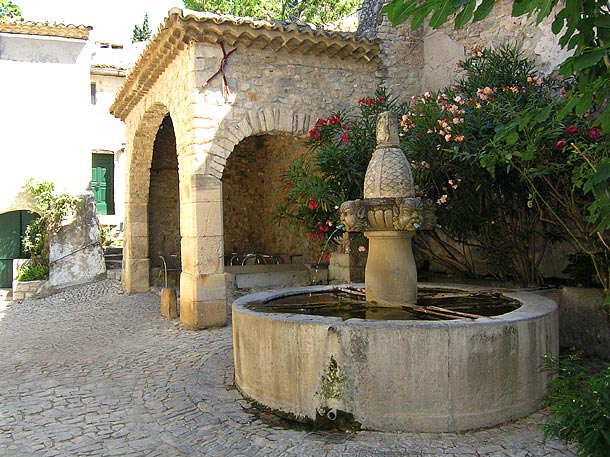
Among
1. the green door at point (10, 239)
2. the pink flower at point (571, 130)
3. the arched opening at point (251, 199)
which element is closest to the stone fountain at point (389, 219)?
the pink flower at point (571, 130)

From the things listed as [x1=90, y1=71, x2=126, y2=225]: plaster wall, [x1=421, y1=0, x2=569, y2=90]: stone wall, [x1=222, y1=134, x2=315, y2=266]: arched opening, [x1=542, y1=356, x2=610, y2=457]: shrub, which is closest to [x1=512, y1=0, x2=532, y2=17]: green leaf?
[x1=542, y1=356, x2=610, y2=457]: shrub

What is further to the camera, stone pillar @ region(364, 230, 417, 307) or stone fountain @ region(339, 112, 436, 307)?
stone pillar @ region(364, 230, 417, 307)

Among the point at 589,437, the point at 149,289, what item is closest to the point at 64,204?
the point at 149,289

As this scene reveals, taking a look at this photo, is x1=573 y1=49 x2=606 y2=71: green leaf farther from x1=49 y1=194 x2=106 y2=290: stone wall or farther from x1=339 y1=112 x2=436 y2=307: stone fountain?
x1=49 y1=194 x2=106 y2=290: stone wall

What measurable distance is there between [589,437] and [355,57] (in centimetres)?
695

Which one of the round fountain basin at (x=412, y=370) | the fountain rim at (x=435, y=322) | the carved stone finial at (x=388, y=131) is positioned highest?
the carved stone finial at (x=388, y=131)

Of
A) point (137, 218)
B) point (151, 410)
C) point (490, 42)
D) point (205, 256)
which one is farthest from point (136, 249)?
point (490, 42)

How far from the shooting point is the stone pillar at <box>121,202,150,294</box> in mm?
11094

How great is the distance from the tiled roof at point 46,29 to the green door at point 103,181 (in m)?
3.57

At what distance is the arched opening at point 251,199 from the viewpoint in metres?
12.7

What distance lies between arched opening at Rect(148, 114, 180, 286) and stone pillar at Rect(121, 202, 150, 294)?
0.67 metres

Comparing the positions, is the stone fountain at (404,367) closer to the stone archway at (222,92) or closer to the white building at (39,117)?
the stone archway at (222,92)

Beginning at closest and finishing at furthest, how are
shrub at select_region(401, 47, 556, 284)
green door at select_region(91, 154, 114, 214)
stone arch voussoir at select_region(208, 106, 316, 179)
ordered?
shrub at select_region(401, 47, 556, 284), stone arch voussoir at select_region(208, 106, 316, 179), green door at select_region(91, 154, 114, 214)

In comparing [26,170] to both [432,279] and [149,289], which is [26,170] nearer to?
[149,289]
